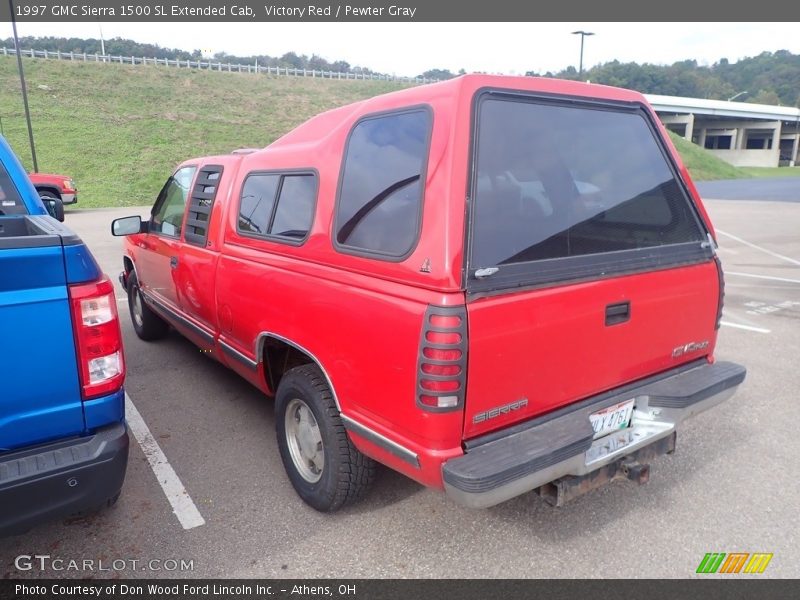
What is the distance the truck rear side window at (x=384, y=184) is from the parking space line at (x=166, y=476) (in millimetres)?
1652

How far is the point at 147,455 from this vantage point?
358 centimetres

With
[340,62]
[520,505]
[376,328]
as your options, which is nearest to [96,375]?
[376,328]

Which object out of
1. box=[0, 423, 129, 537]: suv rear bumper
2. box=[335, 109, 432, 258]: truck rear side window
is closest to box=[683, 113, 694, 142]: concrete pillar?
box=[335, 109, 432, 258]: truck rear side window

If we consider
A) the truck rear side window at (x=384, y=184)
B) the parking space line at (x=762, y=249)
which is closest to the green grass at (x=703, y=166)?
the parking space line at (x=762, y=249)

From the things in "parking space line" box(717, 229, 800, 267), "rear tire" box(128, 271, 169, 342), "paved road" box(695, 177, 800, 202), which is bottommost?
"paved road" box(695, 177, 800, 202)

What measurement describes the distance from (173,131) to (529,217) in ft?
126

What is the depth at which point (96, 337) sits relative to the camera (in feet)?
7.23

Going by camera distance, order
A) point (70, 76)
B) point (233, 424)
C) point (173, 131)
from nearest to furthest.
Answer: point (233, 424) → point (173, 131) → point (70, 76)

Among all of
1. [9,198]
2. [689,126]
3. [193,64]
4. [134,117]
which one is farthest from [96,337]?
[689,126]

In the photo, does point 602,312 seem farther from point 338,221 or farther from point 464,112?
point 338,221

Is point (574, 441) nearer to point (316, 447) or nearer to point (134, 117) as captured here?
point (316, 447)

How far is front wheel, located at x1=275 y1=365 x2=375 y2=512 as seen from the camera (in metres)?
2.75

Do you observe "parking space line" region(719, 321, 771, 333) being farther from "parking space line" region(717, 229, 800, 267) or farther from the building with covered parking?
the building with covered parking

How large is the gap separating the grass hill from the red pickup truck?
80.3ft
